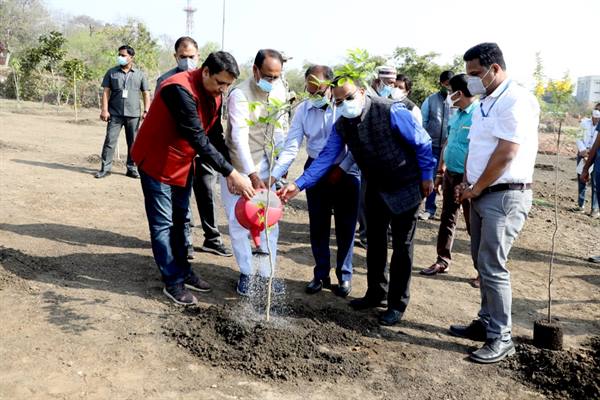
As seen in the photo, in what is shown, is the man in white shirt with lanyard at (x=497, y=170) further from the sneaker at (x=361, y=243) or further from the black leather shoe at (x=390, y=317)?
the sneaker at (x=361, y=243)

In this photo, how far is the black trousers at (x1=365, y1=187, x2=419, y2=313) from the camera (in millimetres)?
4074

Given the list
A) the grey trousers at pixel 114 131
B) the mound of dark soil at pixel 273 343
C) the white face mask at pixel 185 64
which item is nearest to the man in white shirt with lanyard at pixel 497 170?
the mound of dark soil at pixel 273 343

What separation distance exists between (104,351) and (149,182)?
4.20ft

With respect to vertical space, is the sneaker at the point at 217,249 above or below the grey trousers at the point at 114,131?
below

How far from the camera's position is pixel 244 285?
14.6 ft

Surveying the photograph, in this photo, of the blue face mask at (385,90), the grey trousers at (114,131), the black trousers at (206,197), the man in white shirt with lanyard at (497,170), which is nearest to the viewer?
the man in white shirt with lanyard at (497,170)

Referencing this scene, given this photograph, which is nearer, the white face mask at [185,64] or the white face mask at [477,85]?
the white face mask at [477,85]

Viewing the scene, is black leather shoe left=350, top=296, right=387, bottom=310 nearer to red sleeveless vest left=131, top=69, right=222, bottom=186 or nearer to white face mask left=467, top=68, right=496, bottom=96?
red sleeveless vest left=131, top=69, right=222, bottom=186

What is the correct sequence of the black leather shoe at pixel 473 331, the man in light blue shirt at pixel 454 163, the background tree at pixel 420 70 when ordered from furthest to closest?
the background tree at pixel 420 70
the man in light blue shirt at pixel 454 163
the black leather shoe at pixel 473 331

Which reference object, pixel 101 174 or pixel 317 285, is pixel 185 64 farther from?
pixel 101 174

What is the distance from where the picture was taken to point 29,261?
4.68 m

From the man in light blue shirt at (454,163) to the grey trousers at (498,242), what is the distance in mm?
1567

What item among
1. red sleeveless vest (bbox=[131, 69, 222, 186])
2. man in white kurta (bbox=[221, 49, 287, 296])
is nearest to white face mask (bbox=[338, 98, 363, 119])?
man in white kurta (bbox=[221, 49, 287, 296])

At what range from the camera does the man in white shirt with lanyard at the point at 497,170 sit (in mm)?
3311
